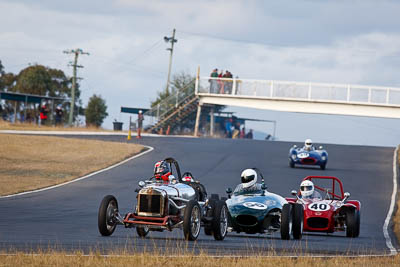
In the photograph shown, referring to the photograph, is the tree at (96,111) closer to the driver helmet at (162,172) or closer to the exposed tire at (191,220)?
the driver helmet at (162,172)

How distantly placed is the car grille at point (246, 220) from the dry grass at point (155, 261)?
186 inches

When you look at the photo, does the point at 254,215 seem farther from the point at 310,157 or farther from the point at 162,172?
the point at 310,157

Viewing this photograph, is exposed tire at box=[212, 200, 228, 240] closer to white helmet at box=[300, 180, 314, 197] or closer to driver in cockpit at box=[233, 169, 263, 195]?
driver in cockpit at box=[233, 169, 263, 195]

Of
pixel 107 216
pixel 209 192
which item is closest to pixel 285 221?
pixel 107 216

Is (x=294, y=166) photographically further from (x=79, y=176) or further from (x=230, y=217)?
(x=230, y=217)

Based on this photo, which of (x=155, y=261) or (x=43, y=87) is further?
(x=43, y=87)

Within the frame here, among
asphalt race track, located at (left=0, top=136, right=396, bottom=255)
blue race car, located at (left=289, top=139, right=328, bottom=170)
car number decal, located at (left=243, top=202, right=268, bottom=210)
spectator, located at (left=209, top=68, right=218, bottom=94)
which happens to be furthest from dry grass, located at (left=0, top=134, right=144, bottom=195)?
spectator, located at (left=209, top=68, right=218, bottom=94)

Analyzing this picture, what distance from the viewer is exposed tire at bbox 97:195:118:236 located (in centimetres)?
1477

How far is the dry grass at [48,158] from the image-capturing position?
30047 millimetres

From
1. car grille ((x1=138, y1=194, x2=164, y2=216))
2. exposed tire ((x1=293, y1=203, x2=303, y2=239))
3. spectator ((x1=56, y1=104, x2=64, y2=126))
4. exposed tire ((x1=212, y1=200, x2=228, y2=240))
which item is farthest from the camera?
spectator ((x1=56, y1=104, x2=64, y2=126))

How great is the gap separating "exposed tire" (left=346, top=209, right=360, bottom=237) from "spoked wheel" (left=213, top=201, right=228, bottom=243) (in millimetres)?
3781

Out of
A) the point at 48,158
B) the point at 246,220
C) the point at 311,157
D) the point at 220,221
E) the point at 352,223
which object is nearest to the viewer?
the point at 220,221

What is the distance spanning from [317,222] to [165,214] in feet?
16.2

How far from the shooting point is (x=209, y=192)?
2752 cm
